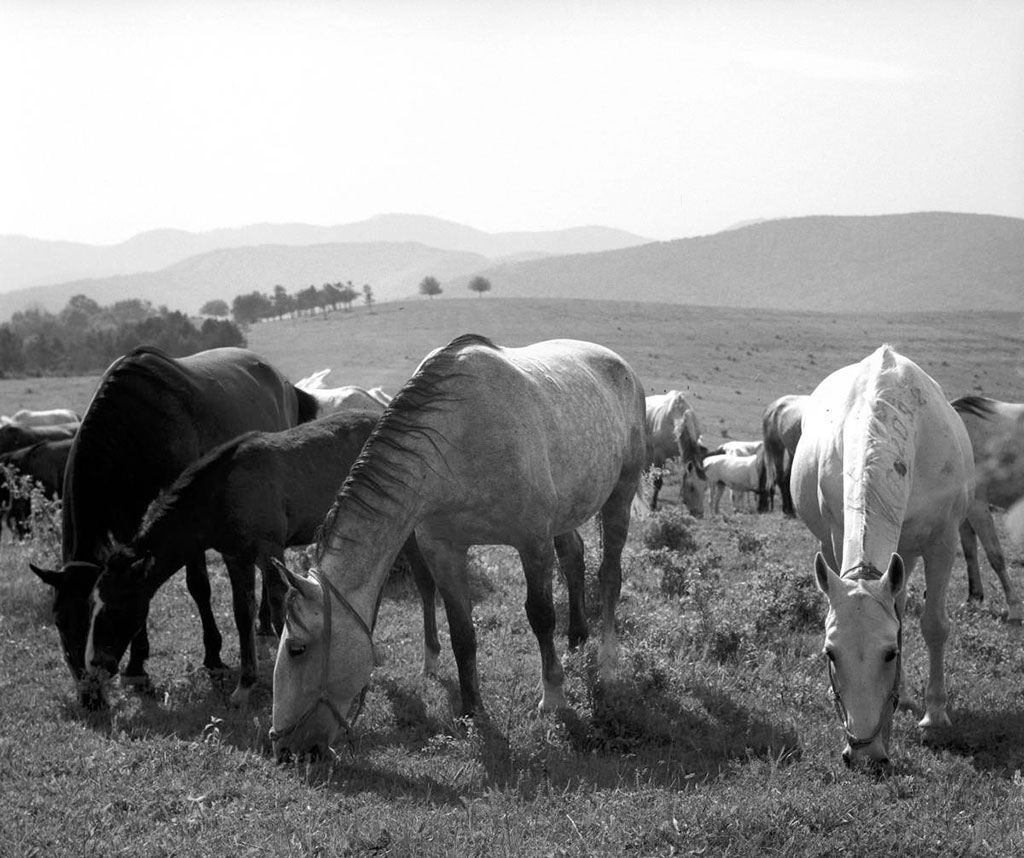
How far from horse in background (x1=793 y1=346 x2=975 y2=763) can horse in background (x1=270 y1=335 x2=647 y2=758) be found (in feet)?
5.50

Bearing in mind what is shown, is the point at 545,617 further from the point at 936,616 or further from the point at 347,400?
the point at 347,400

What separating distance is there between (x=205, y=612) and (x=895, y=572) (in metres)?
5.10

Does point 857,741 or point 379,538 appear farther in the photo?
point 379,538

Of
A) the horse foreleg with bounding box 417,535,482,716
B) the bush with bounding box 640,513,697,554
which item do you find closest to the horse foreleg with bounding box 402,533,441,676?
the horse foreleg with bounding box 417,535,482,716

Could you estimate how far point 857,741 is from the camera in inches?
198

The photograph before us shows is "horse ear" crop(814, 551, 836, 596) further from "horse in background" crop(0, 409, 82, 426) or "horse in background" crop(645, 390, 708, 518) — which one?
"horse in background" crop(0, 409, 82, 426)

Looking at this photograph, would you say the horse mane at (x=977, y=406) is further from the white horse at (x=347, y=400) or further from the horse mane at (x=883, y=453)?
the white horse at (x=347, y=400)

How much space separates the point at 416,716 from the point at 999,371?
53.1 meters

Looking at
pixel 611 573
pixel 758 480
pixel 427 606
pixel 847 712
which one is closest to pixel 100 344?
pixel 758 480

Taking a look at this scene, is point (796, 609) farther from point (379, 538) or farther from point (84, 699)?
point (84, 699)

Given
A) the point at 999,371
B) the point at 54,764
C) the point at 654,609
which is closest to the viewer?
the point at 54,764

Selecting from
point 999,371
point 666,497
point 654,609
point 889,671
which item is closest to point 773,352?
point 999,371

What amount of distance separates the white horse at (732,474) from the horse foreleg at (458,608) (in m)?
16.0

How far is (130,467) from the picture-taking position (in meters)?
7.69
